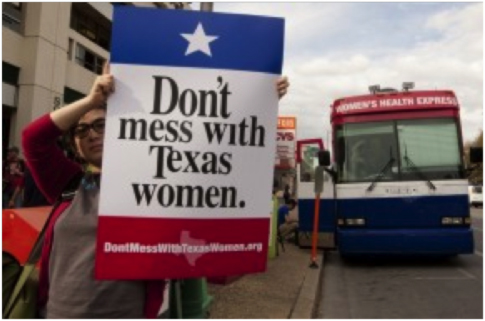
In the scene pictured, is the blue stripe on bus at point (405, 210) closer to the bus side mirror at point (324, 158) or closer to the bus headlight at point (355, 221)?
the bus headlight at point (355, 221)

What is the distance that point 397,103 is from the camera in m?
10.6

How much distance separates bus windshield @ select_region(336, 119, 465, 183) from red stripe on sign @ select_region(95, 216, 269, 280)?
8.32m

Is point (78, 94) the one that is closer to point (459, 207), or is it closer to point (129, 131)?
point (459, 207)

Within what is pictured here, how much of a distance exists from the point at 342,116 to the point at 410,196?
1.83 meters

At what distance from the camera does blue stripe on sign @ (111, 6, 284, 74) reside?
7.57ft

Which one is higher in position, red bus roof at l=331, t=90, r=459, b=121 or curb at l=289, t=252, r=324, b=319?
red bus roof at l=331, t=90, r=459, b=121

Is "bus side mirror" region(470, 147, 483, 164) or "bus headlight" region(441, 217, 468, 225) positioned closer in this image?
"bus headlight" region(441, 217, 468, 225)

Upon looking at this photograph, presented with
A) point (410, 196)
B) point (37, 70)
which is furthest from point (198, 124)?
point (37, 70)

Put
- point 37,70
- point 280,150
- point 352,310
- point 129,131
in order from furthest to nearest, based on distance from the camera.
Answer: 1. point 37,70
2. point 280,150
3. point 352,310
4. point 129,131

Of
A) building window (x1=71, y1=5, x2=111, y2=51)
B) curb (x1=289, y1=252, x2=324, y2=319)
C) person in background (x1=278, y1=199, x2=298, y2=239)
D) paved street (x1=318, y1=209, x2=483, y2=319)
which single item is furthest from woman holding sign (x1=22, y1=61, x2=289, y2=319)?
building window (x1=71, y1=5, x2=111, y2=51)

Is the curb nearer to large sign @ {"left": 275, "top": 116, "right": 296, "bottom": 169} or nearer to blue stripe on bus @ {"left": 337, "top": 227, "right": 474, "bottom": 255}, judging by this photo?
blue stripe on bus @ {"left": 337, "top": 227, "right": 474, "bottom": 255}

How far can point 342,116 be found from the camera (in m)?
10.8

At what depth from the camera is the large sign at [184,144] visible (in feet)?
7.43

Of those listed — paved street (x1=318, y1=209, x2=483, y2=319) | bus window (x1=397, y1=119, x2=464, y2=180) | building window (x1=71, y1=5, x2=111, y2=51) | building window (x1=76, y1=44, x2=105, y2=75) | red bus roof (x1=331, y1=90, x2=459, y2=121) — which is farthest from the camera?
building window (x1=71, y1=5, x2=111, y2=51)
